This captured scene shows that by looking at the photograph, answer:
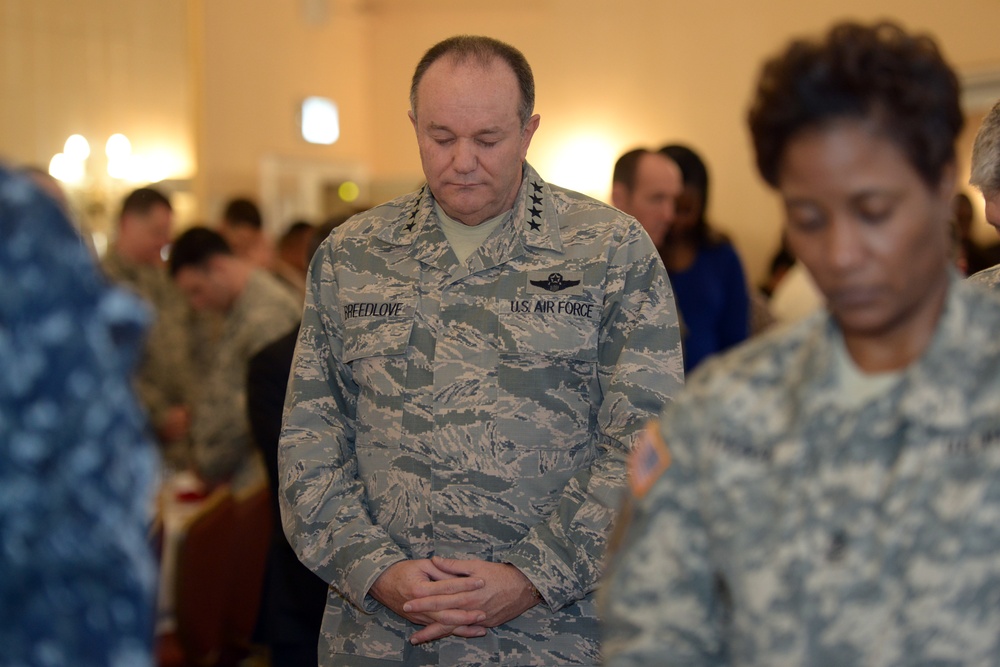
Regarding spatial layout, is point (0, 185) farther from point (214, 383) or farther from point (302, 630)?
point (214, 383)

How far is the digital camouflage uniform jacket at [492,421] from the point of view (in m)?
1.90

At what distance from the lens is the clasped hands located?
1839mm

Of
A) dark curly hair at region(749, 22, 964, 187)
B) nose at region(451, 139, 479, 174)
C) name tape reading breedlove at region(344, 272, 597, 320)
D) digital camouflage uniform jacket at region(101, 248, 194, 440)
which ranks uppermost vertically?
dark curly hair at region(749, 22, 964, 187)

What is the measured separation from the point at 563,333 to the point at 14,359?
1.14 meters

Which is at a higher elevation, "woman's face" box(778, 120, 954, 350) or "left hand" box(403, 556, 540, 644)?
"woman's face" box(778, 120, 954, 350)

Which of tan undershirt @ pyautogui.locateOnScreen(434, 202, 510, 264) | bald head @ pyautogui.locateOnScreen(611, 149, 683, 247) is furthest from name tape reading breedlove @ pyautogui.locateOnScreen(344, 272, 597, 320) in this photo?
bald head @ pyautogui.locateOnScreen(611, 149, 683, 247)

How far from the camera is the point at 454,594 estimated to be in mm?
1842

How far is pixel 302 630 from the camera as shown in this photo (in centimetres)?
280

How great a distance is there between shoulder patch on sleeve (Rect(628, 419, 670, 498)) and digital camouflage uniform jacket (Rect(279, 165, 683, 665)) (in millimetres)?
704

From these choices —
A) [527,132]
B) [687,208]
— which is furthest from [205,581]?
[527,132]

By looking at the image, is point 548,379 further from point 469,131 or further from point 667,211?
point 667,211

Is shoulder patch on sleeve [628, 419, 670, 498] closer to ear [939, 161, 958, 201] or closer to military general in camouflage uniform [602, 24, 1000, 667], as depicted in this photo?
military general in camouflage uniform [602, 24, 1000, 667]

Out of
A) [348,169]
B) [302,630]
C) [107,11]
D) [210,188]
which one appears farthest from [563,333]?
[348,169]

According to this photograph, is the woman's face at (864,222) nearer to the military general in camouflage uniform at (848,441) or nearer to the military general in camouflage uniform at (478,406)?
the military general in camouflage uniform at (848,441)
